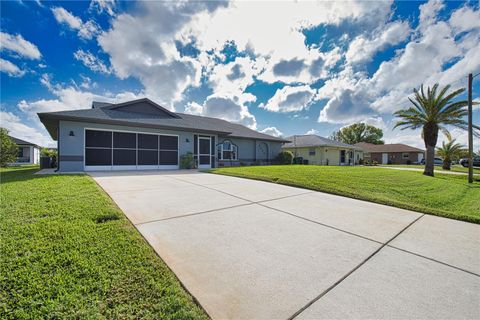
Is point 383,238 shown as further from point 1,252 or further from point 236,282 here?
point 1,252

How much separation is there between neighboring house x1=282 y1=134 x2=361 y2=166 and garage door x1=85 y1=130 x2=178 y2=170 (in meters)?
14.6

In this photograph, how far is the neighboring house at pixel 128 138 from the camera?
10641 mm

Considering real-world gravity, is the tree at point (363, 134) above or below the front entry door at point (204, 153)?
above

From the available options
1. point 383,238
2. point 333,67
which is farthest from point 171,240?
point 333,67

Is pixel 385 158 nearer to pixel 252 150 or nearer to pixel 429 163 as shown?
pixel 429 163

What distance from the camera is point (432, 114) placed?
45.0 ft

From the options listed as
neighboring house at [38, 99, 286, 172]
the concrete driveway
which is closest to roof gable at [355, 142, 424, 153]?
neighboring house at [38, 99, 286, 172]

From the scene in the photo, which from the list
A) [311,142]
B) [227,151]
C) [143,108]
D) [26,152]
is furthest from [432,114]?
[26,152]

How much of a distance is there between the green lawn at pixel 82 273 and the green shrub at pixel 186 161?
10.6 m

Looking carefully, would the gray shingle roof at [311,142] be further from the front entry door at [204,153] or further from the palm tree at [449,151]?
the front entry door at [204,153]

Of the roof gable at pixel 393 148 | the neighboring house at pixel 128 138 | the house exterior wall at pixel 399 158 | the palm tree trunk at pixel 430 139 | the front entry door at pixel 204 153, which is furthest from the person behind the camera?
the roof gable at pixel 393 148

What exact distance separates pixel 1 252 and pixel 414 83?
67.0 feet

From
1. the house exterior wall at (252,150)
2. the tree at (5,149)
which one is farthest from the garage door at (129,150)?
the tree at (5,149)

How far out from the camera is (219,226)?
3.39 meters
